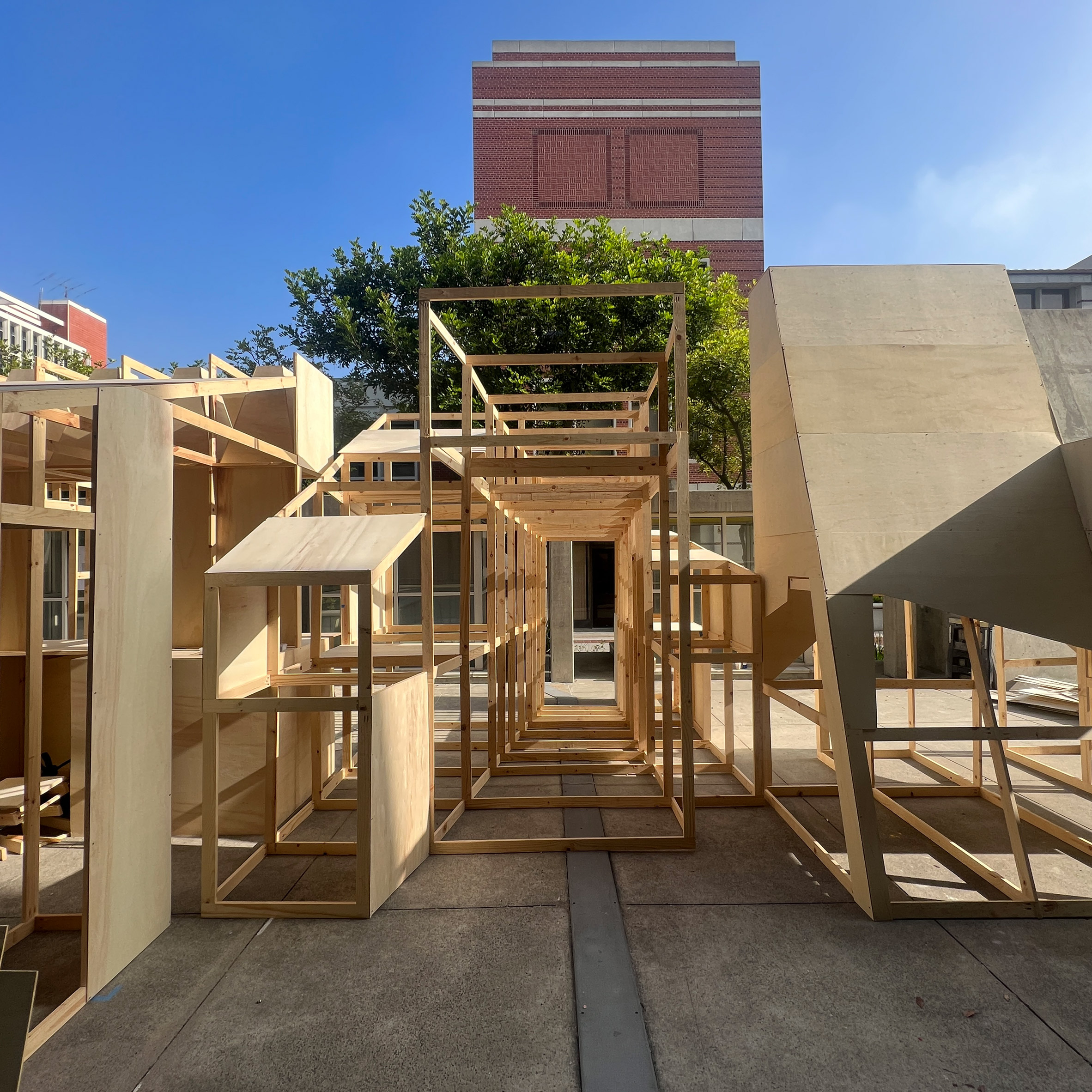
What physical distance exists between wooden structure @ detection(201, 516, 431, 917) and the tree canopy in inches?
436

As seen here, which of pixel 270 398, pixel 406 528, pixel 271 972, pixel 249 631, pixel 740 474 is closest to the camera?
pixel 271 972

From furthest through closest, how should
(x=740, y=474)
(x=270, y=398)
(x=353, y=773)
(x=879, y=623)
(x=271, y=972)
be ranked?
(x=740, y=474) → (x=879, y=623) → (x=353, y=773) → (x=270, y=398) → (x=271, y=972)

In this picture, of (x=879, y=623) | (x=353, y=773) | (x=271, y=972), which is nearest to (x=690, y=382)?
(x=879, y=623)

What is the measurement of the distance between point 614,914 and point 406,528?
2871 millimetres

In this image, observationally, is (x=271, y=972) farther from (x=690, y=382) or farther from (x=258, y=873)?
(x=690, y=382)

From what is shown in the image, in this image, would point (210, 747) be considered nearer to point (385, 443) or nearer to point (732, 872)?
point (732, 872)

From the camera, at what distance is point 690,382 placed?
19016mm

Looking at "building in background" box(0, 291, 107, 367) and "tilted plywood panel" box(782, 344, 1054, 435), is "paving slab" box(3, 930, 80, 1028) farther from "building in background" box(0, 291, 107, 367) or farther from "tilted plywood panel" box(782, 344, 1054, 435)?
"building in background" box(0, 291, 107, 367)

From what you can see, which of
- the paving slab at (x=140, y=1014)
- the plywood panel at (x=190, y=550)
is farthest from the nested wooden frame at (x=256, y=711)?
the plywood panel at (x=190, y=550)

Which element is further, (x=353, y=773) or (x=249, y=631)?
(x=353, y=773)

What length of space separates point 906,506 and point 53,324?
347ft

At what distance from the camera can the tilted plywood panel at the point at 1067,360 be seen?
650 centimetres

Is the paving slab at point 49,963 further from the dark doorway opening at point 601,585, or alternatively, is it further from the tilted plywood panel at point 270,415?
the dark doorway opening at point 601,585

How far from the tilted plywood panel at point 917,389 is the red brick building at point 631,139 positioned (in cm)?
2530
